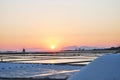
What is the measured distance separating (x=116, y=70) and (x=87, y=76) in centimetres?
42

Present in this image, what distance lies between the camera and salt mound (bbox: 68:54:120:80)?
427cm

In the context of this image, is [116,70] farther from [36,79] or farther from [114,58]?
[36,79]

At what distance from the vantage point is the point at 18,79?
743 inches

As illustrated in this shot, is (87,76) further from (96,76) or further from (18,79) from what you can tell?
(18,79)

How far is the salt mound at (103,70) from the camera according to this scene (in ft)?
14.0

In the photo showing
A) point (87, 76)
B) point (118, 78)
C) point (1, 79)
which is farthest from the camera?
point (1, 79)

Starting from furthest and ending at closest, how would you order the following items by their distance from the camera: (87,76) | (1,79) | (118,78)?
(1,79), (87,76), (118,78)

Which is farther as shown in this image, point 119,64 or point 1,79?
point 1,79

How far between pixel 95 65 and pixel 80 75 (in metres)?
0.27

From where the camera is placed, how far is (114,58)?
458 centimetres

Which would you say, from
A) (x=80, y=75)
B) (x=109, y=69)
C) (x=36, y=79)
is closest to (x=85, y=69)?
(x=80, y=75)

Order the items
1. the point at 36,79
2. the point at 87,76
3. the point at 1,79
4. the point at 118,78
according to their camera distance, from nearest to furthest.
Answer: the point at 118,78 → the point at 87,76 → the point at 36,79 → the point at 1,79

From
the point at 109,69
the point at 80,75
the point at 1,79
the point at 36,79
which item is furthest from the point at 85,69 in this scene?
the point at 1,79

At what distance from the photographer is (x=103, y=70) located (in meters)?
4.40
